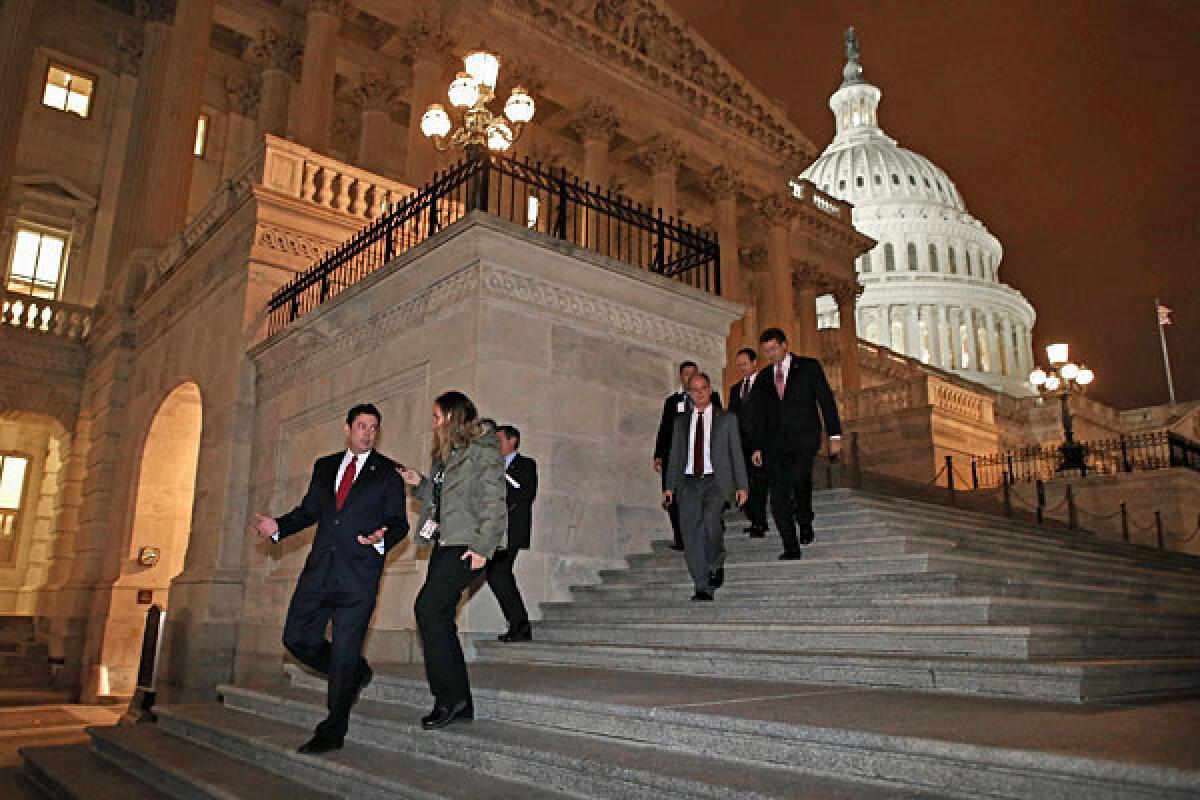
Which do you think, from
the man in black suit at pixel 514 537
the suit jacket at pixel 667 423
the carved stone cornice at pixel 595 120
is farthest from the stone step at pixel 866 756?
the carved stone cornice at pixel 595 120

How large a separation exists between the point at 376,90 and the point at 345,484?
82.2ft

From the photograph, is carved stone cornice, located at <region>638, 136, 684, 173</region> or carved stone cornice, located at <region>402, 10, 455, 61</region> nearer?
carved stone cornice, located at <region>402, 10, 455, 61</region>

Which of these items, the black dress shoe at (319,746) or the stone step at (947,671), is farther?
the black dress shoe at (319,746)

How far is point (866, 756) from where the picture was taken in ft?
11.0

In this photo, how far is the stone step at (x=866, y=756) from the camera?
2.79m

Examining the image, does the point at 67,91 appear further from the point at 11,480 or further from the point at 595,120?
the point at 595,120

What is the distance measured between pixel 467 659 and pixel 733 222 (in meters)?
30.5

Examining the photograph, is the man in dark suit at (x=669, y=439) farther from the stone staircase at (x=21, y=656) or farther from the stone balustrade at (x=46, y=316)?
the stone balustrade at (x=46, y=316)

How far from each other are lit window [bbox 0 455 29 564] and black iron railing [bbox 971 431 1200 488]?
24.6m

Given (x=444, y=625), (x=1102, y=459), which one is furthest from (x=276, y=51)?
(x=1102, y=459)

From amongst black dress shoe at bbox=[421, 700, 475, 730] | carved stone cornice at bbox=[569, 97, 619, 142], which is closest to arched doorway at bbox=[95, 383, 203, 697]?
black dress shoe at bbox=[421, 700, 475, 730]

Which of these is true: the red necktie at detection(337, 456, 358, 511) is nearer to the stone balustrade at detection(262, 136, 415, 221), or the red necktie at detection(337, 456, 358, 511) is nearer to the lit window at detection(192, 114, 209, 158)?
the stone balustrade at detection(262, 136, 415, 221)

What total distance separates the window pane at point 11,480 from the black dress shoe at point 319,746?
21256mm

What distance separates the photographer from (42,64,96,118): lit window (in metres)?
25.1
